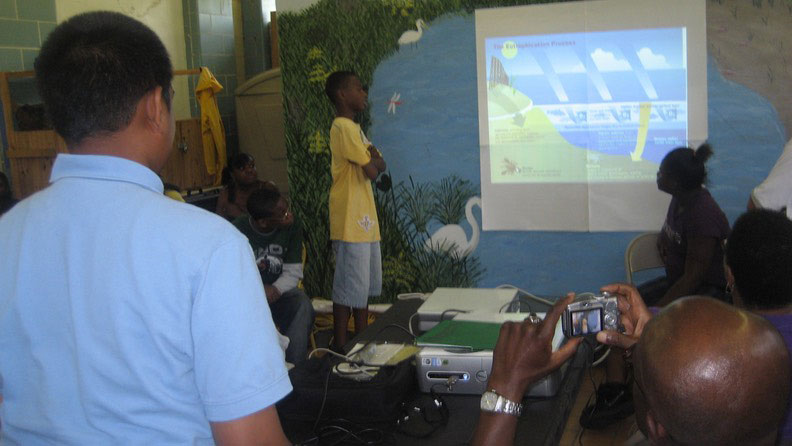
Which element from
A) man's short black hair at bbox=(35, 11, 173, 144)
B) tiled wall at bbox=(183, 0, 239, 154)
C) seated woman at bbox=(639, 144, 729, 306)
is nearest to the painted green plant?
seated woman at bbox=(639, 144, 729, 306)

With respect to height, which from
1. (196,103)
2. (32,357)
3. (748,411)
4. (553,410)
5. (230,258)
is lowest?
(553,410)

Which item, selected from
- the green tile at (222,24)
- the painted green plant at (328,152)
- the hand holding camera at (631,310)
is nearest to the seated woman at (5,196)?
the painted green plant at (328,152)

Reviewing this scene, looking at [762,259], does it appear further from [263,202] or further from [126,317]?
[263,202]

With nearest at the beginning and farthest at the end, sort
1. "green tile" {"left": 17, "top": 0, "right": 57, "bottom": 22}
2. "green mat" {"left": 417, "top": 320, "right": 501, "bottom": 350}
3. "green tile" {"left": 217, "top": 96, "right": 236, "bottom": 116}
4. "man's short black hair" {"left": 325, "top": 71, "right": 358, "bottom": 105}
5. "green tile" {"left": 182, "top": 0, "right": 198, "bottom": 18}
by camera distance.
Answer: "green mat" {"left": 417, "top": 320, "right": 501, "bottom": 350}, "man's short black hair" {"left": 325, "top": 71, "right": 358, "bottom": 105}, "green tile" {"left": 17, "top": 0, "right": 57, "bottom": 22}, "green tile" {"left": 182, "top": 0, "right": 198, "bottom": 18}, "green tile" {"left": 217, "top": 96, "right": 236, "bottom": 116}

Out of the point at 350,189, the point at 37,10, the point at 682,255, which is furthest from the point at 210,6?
the point at 682,255

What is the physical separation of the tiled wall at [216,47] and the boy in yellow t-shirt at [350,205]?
275 centimetres

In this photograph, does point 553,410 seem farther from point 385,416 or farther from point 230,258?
point 230,258

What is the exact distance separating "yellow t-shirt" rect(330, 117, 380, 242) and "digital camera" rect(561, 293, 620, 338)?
8.78ft

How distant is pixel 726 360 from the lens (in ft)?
3.49

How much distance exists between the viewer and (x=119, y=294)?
1.00 metres

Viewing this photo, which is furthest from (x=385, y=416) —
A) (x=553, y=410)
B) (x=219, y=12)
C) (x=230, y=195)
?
(x=219, y=12)

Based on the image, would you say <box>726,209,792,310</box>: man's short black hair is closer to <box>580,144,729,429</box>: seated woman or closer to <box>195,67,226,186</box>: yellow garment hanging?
<box>580,144,729,429</box>: seated woman

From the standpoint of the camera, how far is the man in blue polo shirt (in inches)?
39.2

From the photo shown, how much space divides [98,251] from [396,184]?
4.06 meters
